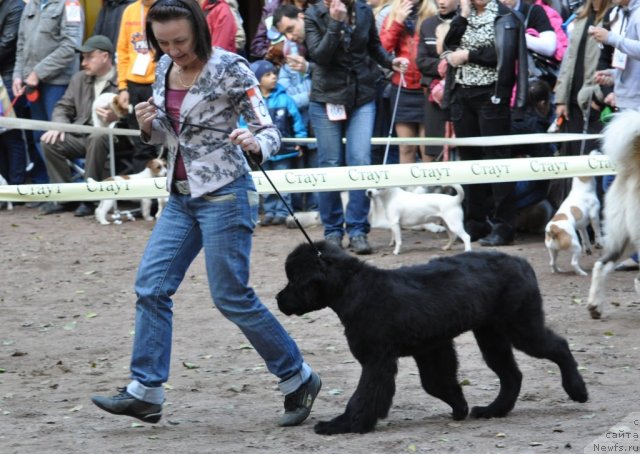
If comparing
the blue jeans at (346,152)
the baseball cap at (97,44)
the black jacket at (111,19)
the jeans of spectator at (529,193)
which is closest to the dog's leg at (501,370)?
the blue jeans at (346,152)

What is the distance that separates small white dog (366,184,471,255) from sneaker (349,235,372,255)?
0.87 ft

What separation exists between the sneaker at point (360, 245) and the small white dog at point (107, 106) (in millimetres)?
3497

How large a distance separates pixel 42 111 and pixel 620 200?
823 centimetres

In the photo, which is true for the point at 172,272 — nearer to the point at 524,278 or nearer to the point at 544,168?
the point at 524,278

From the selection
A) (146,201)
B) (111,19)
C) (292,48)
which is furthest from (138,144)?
(292,48)

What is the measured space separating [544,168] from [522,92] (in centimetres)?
84

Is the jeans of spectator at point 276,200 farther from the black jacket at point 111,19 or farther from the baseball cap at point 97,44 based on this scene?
the black jacket at point 111,19

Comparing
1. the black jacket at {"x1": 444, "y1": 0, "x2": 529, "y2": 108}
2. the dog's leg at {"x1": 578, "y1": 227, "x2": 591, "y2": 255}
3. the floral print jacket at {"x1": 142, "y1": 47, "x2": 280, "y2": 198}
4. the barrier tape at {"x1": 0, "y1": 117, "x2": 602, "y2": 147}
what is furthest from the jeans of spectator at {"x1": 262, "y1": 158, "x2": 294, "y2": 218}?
the floral print jacket at {"x1": 142, "y1": 47, "x2": 280, "y2": 198}

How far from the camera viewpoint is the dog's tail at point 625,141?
729 centimetres

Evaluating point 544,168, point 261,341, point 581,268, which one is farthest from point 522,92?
point 261,341

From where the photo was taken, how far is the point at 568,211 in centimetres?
943

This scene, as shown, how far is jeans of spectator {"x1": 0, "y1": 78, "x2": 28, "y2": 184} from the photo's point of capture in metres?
13.7

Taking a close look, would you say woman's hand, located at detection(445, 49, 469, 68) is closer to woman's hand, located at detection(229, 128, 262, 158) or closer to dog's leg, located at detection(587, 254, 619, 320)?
dog's leg, located at detection(587, 254, 619, 320)

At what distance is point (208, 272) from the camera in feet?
17.1
